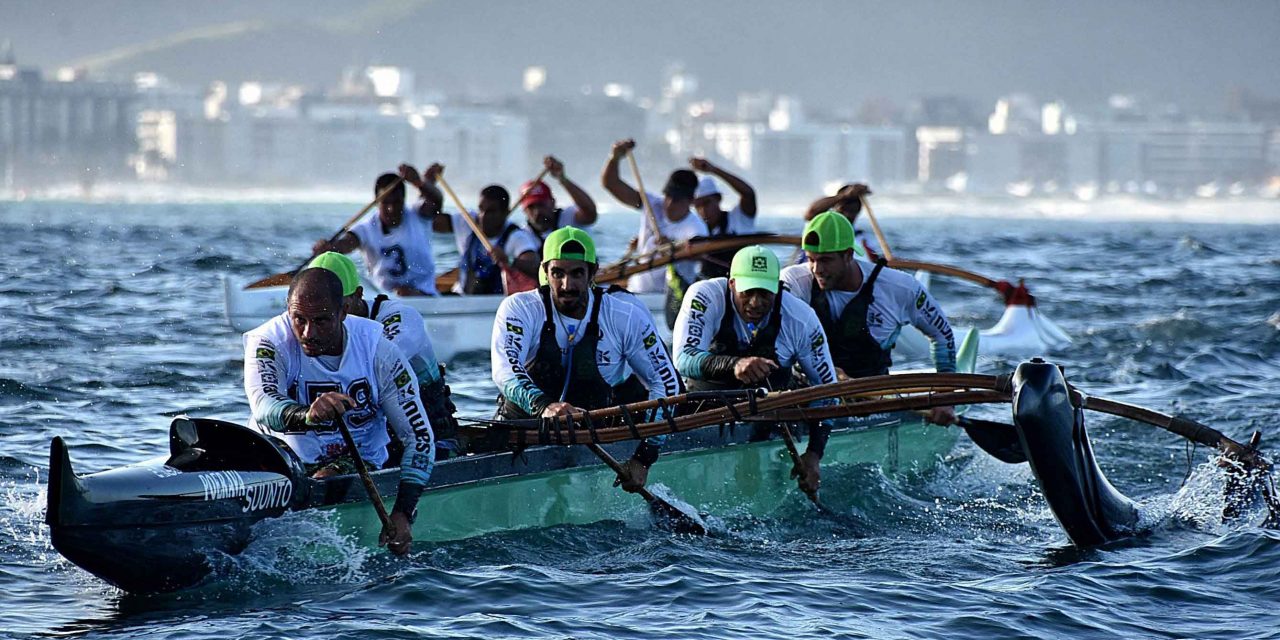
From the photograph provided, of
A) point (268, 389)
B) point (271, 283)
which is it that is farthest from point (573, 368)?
point (271, 283)

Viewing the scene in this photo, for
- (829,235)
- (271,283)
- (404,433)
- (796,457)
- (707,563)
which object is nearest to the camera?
(404,433)

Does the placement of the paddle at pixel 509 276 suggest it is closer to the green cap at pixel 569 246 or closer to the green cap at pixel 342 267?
the green cap at pixel 569 246

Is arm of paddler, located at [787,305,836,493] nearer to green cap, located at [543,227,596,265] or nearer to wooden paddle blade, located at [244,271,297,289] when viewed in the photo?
green cap, located at [543,227,596,265]

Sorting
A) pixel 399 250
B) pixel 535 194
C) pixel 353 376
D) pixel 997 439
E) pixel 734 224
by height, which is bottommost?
pixel 997 439

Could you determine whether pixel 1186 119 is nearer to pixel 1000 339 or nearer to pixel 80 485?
pixel 1000 339

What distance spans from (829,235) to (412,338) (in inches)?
113

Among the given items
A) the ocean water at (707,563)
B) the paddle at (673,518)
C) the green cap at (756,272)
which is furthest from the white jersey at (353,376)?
the green cap at (756,272)

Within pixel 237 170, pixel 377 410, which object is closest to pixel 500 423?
pixel 377 410

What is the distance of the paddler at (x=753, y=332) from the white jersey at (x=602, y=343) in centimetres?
53

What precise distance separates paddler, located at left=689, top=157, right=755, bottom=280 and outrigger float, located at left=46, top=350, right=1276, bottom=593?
5.08 m

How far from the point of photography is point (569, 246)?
27.8 ft

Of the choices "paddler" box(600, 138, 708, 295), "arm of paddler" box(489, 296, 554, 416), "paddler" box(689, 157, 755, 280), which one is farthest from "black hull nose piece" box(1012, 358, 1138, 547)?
"paddler" box(600, 138, 708, 295)

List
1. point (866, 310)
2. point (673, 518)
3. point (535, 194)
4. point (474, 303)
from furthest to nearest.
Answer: point (474, 303)
point (535, 194)
point (866, 310)
point (673, 518)

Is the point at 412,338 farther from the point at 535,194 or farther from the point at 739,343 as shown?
the point at 535,194
